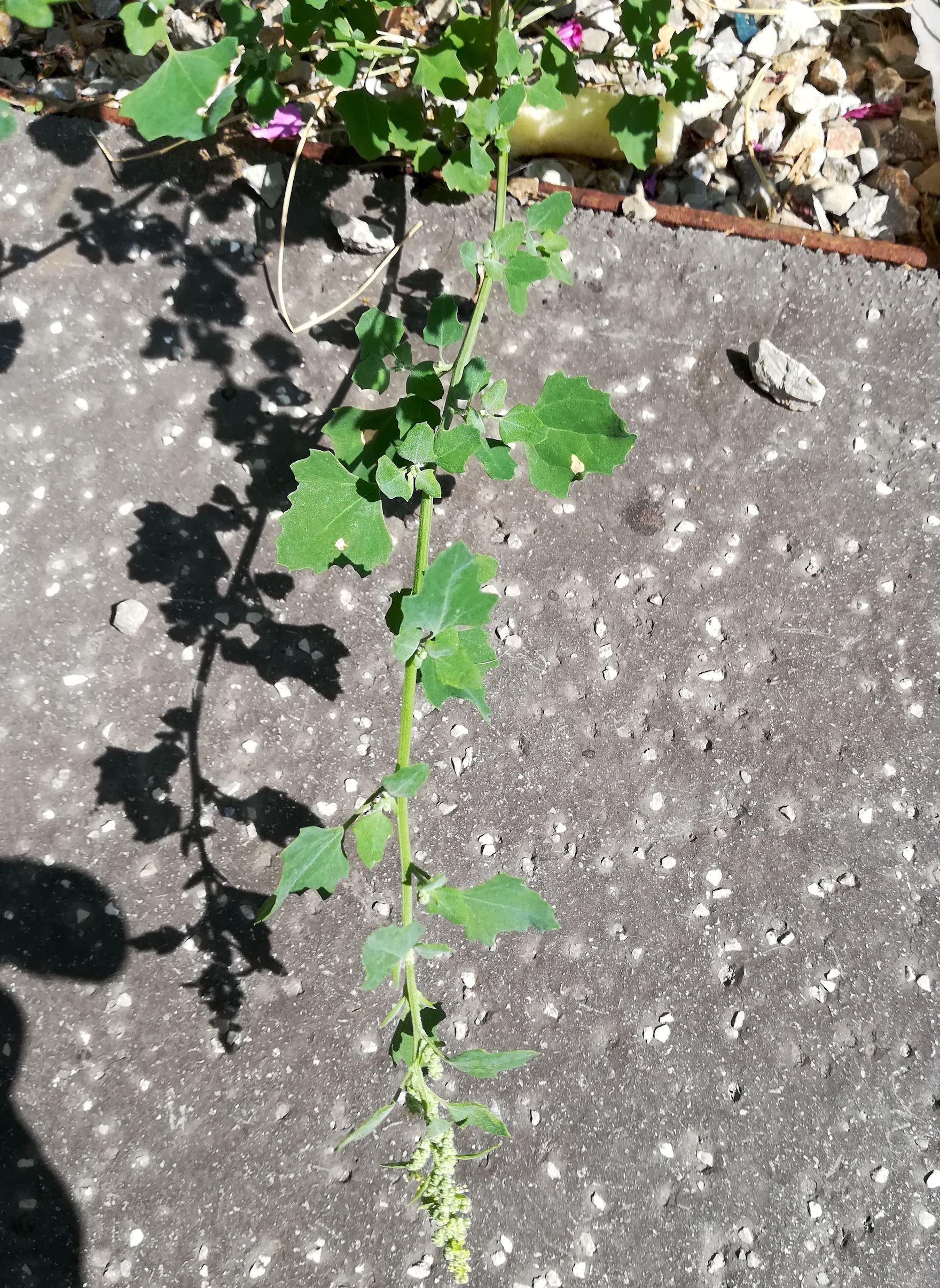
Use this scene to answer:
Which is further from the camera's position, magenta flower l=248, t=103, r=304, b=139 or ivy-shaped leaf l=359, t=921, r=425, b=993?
magenta flower l=248, t=103, r=304, b=139

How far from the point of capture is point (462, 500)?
1733 mm

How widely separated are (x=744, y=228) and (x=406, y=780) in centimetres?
130

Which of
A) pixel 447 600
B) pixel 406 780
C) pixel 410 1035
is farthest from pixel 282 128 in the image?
pixel 410 1035

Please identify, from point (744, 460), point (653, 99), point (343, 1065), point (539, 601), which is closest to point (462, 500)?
point (539, 601)

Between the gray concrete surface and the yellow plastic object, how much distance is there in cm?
16

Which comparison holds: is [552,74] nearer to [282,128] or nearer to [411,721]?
[282,128]

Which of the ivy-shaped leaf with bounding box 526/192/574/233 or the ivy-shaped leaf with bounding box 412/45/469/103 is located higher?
the ivy-shaped leaf with bounding box 412/45/469/103

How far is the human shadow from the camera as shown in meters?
1.52

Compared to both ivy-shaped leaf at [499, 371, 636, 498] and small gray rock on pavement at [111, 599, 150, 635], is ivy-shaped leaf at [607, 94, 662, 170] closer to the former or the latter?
ivy-shaped leaf at [499, 371, 636, 498]

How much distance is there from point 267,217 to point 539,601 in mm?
853

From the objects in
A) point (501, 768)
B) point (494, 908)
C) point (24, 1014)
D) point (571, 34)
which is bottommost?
point (24, 1014)

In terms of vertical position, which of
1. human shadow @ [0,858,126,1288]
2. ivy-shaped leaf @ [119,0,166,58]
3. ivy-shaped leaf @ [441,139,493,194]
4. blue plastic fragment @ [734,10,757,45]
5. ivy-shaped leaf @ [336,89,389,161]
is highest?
ivy-shaped leaf @ [119,0,166,58]

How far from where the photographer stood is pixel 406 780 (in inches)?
41.5

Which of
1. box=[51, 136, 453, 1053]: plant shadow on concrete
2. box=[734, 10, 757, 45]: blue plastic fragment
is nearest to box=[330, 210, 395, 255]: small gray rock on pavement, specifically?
box=[51, 136, 453, 1053]: plant shadow on concrete
